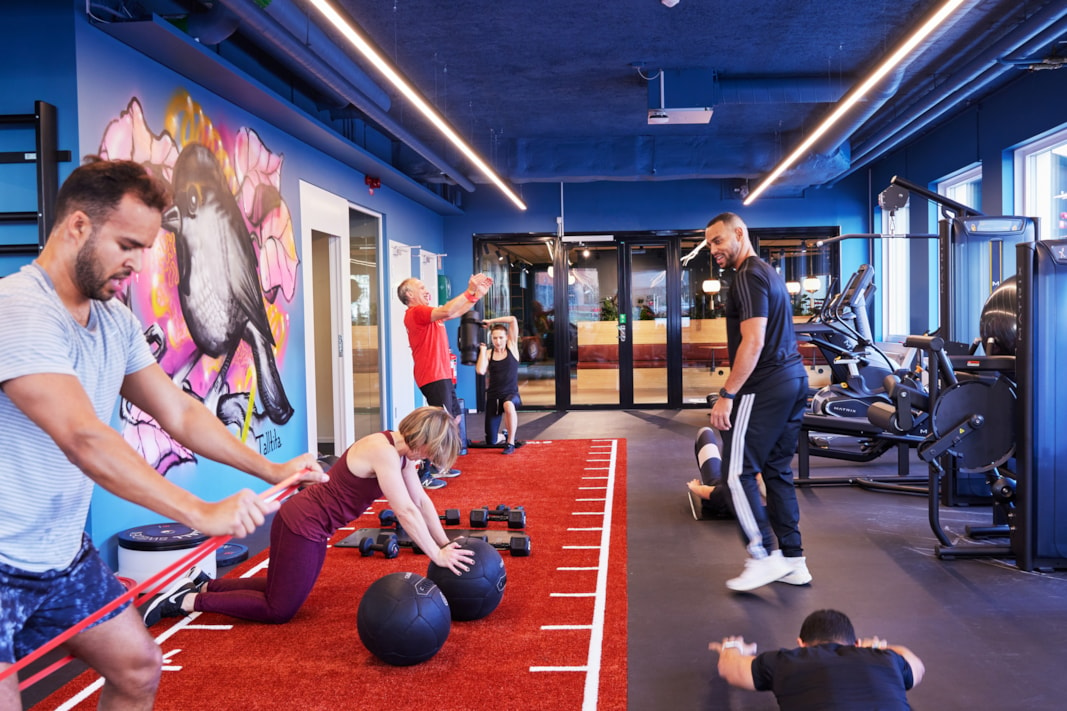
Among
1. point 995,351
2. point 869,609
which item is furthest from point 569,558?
point 995,351

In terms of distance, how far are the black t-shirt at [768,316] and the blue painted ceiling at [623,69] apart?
6.13 feet

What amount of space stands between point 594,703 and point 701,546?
2.14 m

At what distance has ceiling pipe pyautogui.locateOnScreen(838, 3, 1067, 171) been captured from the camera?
5.46 m

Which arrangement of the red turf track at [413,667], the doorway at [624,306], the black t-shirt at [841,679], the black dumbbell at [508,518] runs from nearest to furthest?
1. the black t-shirt at [841,679]
2. the red turf track at [413,667]
3. the black dumbbell at [508,518]
4. the doorway at [624,306]

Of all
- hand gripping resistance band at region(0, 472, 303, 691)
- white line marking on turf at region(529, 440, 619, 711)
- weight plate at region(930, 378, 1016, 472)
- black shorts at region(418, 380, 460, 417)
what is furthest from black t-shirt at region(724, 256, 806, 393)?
black shorts at region(418, 380, 460, 417)

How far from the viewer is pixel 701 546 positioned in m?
4.71

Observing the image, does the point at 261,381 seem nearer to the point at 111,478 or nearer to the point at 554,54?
the point at 554,54

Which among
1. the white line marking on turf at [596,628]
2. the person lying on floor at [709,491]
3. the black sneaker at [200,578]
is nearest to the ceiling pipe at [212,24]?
the black sneaker at [200,578]

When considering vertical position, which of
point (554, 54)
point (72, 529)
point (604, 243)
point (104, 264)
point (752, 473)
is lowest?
point (752, 473)

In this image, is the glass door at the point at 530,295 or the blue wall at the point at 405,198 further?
the glass door at the point at 530,295

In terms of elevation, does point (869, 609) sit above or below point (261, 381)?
below

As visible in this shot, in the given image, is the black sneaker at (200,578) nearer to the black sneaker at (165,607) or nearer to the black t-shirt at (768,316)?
the black sneaker at (165,607)

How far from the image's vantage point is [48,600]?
64.1 inches

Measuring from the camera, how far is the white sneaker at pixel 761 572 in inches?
151
